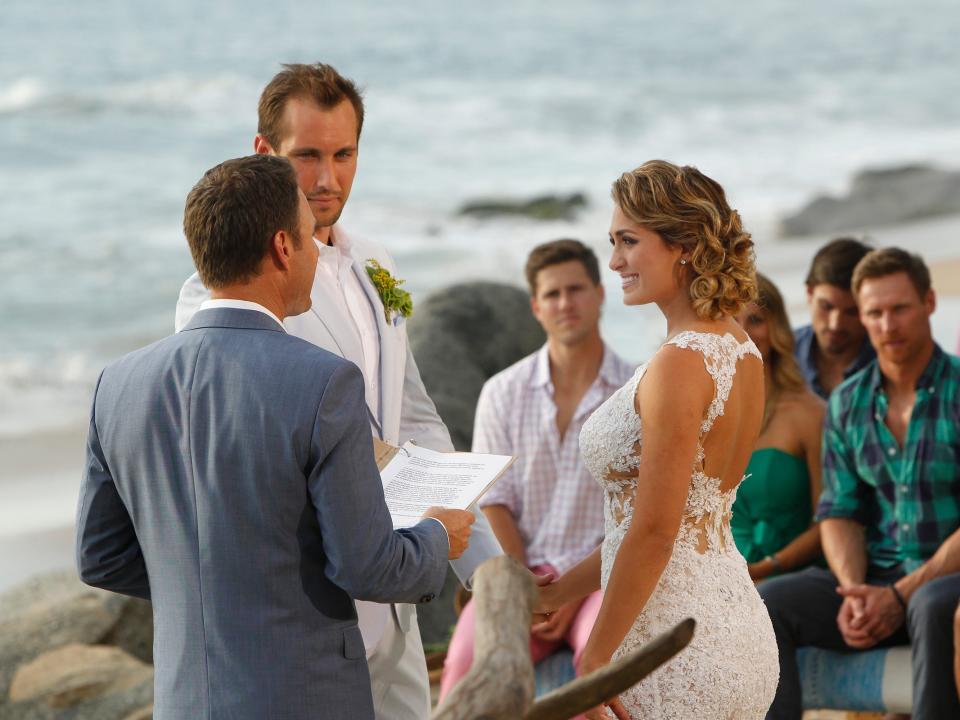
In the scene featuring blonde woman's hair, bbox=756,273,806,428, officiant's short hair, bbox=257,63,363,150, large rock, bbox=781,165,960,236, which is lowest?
blonde woman's hair, bbox=756,273,806,428

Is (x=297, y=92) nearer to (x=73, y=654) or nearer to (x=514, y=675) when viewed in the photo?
(x=514, y=675)

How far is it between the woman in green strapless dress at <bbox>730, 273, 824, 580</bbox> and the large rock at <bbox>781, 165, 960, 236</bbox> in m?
Answer: 15.2

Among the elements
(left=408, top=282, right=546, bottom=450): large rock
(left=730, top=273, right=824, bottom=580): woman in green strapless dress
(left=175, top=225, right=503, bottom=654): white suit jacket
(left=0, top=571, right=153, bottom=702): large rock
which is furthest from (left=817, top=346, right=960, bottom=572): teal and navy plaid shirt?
(left=0, top=571, right=153, bottom=702): large rock

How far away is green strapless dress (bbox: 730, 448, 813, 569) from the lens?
4.69m

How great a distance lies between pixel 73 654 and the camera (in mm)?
5469

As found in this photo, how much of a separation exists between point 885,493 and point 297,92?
247 cm

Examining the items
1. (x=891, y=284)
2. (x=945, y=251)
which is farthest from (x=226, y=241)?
(x=945, y=251)

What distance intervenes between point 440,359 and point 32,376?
8811 millimetres

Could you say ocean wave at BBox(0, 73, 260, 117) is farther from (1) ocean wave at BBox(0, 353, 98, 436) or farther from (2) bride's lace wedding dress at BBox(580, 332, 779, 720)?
(2) bride's lace wedding dress at BBox(580, 332, 779, 720)

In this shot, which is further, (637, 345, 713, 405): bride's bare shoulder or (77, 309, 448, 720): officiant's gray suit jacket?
(637, 345, 713, 405): bride's bare shoulder

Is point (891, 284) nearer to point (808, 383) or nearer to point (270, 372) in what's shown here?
point (808, 383)

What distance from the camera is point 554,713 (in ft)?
5.99

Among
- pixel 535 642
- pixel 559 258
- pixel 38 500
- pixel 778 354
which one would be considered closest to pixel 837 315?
pixel 778 354

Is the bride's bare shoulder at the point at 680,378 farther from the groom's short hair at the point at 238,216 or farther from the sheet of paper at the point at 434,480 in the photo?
the groom's short hair at the point at 238,216
